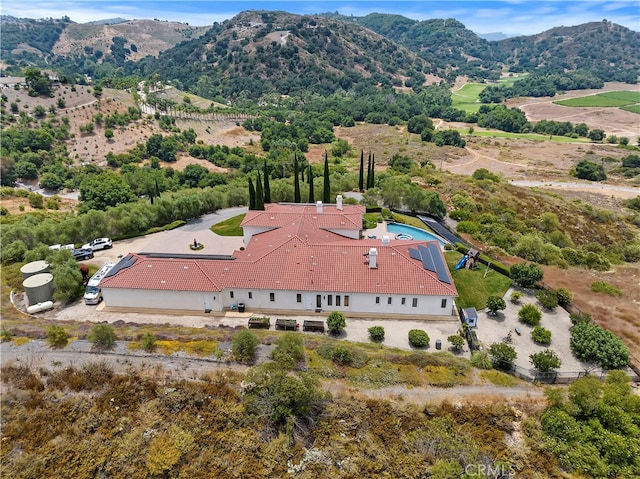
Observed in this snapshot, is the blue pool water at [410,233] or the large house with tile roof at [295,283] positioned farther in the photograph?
the blue pool water at [410,233]

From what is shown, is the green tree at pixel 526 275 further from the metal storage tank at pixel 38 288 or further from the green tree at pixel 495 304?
the metal storage tank at pixel 38 288

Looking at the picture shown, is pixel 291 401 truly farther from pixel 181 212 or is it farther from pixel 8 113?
pixel 8 113

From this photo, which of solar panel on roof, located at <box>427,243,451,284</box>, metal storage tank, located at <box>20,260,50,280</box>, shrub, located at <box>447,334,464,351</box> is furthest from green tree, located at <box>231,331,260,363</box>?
metal storage tank, located at <box>20,260,50,280</box>

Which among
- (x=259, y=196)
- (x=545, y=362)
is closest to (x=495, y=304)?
(x=545, y=362)

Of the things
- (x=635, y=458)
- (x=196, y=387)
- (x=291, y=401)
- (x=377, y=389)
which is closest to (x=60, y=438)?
(x=196, y=387)

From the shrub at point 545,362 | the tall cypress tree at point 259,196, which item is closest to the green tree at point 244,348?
the shrub at point 545,362

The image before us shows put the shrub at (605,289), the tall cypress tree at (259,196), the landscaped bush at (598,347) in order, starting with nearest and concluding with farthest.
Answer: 1. the landscaped bush at (598,347)
2. the shrub at (605,289)
3. the tall cypress tree at (259,196)

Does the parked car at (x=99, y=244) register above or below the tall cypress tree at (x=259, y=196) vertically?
below

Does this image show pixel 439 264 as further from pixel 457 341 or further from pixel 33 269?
pixel 33 269
